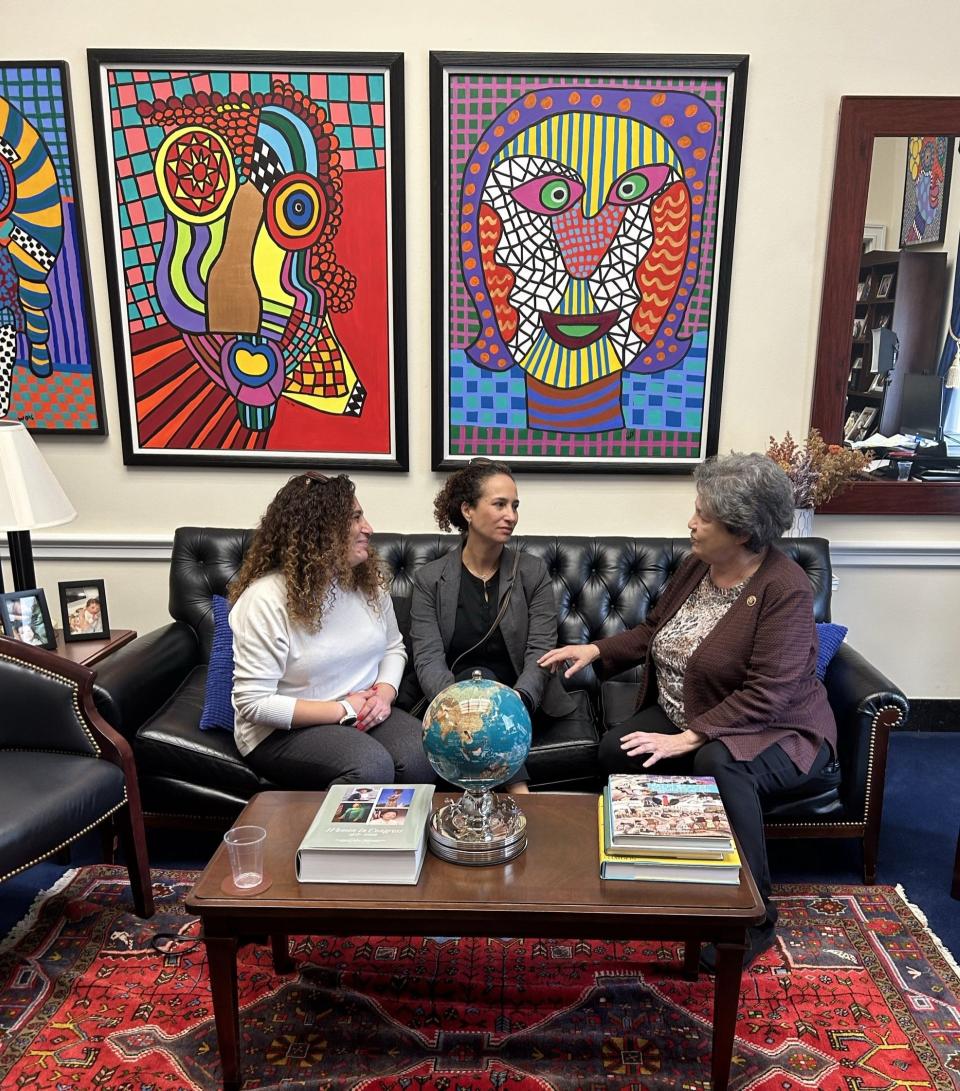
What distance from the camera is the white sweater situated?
217 centimetres

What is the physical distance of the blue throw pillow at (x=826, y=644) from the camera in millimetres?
2490

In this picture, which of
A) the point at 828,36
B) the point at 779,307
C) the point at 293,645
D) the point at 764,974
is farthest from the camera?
the point at 779,307

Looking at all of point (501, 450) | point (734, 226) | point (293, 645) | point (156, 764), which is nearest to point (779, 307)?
point (734, 226)

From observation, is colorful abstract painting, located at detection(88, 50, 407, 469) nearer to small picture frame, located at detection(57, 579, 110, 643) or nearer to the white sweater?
small picture frame, located at detection(57, 579, 110, 643)

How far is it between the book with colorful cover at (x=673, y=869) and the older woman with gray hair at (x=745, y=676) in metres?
0.44

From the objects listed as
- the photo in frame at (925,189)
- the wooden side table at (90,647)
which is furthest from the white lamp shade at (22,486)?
the photo in frame at (925,189)

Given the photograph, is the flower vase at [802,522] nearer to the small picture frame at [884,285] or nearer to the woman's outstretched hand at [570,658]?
the small picture frame at [884,285]

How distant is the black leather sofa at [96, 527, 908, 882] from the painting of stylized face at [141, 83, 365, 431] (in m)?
0.63

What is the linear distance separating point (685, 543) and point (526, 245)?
1.18 metres

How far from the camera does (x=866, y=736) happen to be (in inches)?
90.0

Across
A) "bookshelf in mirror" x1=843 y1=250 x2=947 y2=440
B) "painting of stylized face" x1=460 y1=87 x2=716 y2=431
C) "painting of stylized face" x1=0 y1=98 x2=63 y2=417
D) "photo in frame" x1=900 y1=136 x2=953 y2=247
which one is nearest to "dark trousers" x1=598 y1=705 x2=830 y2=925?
"painting of stylized face" x1=460 y1=87 x2=716 y2=431

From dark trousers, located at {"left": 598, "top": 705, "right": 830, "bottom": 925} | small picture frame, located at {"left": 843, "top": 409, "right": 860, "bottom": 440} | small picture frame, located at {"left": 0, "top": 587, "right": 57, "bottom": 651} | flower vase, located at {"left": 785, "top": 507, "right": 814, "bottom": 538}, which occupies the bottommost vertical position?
dark trousers, located at {"left": 598, "top": 705, "right": 830, "bottom": 925}

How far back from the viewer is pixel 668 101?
2.82 m

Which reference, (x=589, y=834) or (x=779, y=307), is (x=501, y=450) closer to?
(x=779, y=307)
